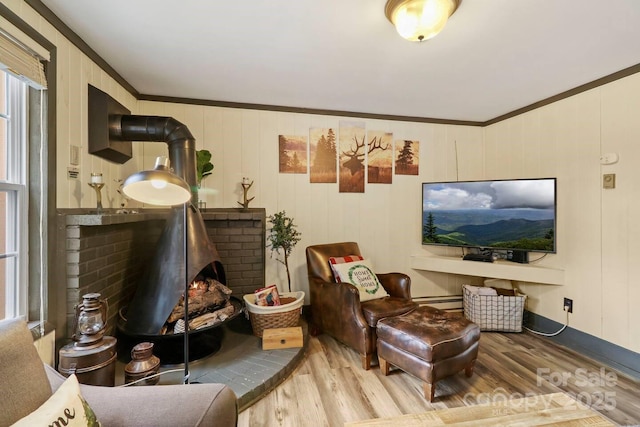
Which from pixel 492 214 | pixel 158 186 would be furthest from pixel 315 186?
pixel 158 186

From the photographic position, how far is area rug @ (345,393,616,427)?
1206 millimetres

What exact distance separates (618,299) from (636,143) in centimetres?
124

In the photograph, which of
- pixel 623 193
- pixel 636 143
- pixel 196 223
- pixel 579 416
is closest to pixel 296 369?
pixel 196 223

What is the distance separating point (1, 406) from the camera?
81 centimetres

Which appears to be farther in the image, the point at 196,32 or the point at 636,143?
the point at 636,143

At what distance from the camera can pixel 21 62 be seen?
1399mm

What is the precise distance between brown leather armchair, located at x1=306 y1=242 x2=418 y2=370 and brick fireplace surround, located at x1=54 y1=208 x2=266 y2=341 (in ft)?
1.92

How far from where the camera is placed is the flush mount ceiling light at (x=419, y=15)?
1.50 meters

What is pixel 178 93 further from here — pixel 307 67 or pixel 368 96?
pixel 368 96

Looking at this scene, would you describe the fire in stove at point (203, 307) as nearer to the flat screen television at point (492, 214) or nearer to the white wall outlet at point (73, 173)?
the white wall outlet at point (73, 173)

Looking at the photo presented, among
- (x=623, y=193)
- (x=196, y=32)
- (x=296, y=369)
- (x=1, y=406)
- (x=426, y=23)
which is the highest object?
(x=196, y=32)

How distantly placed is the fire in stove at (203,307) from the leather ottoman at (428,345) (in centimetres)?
121

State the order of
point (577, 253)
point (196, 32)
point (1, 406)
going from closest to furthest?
1. point (1, 406)
2. point (196, 32)
3. point (577, 253)

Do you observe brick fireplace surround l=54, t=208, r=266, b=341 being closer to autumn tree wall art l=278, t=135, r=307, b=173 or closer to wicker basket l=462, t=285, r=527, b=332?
autumn tree wall art l=278, t=135, r=307, b=173
